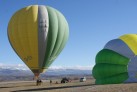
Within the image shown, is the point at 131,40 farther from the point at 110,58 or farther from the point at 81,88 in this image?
the point at 81,88

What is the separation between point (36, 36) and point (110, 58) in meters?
10.5

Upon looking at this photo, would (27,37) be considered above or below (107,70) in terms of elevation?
above

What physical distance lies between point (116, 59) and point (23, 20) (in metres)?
13.6

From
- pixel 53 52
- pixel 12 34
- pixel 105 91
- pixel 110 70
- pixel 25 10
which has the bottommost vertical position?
pixel 105 91

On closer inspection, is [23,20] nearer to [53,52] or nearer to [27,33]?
[27,33]

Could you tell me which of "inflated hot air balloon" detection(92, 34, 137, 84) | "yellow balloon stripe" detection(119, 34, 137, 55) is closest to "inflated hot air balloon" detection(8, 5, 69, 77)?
"inflated hot air balloon" detection(92, 34, 137, 84)

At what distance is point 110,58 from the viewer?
43406mm

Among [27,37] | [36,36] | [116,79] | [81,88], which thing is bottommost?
[81,88]

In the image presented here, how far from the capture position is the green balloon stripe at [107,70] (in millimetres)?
42375

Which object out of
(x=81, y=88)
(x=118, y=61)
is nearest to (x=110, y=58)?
(x=118, y=61)

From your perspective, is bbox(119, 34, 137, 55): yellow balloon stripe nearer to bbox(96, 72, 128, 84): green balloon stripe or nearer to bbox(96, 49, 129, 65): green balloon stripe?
bbox(96, 49, 129, 65): green balloon stripe

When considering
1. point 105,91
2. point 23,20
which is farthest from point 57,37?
point 105,91

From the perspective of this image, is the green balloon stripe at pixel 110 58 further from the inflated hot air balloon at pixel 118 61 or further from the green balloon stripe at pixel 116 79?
the green balloon stripe at pixel 116 79

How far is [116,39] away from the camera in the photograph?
45.0 metres
